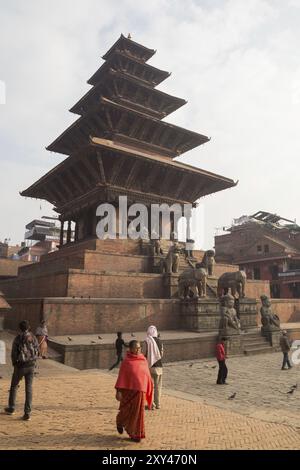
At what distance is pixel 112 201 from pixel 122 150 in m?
3.03

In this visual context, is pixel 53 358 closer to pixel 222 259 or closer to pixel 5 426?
pixel 5 426

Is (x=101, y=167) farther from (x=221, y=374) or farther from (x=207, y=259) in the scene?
(x=221, y=374)

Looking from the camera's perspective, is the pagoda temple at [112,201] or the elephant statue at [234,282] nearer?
the pagoda temple at [112,201]

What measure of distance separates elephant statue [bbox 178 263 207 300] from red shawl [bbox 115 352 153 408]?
10623 mm

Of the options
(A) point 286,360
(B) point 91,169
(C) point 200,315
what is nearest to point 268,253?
(B) point 91,169

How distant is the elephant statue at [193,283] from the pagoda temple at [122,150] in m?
7.24

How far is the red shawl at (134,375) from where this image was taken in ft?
16.0

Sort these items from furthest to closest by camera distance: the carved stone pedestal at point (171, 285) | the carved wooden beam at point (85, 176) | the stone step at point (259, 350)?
the carved wooden beam at point (85, 176)
the carved stone pedestal at point (171, 285)
the stone step at point (259, 350)

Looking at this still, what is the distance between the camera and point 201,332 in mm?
14828

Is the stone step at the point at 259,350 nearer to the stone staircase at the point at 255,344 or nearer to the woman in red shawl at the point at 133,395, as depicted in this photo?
the stone staircase at the point at 255,344

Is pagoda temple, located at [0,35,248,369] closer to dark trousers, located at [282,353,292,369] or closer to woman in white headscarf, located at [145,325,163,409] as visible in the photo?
dark trousers, located at [282,353,292,369]

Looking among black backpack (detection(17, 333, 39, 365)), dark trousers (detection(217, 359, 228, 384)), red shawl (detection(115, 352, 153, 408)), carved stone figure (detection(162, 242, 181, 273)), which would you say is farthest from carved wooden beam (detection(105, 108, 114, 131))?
red shawl (detection(115, 352, 153, 408))

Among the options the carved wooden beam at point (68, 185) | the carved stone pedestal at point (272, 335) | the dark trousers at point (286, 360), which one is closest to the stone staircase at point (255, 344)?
the carved stone pedestal at point (272, 335)

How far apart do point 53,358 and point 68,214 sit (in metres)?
15.5
